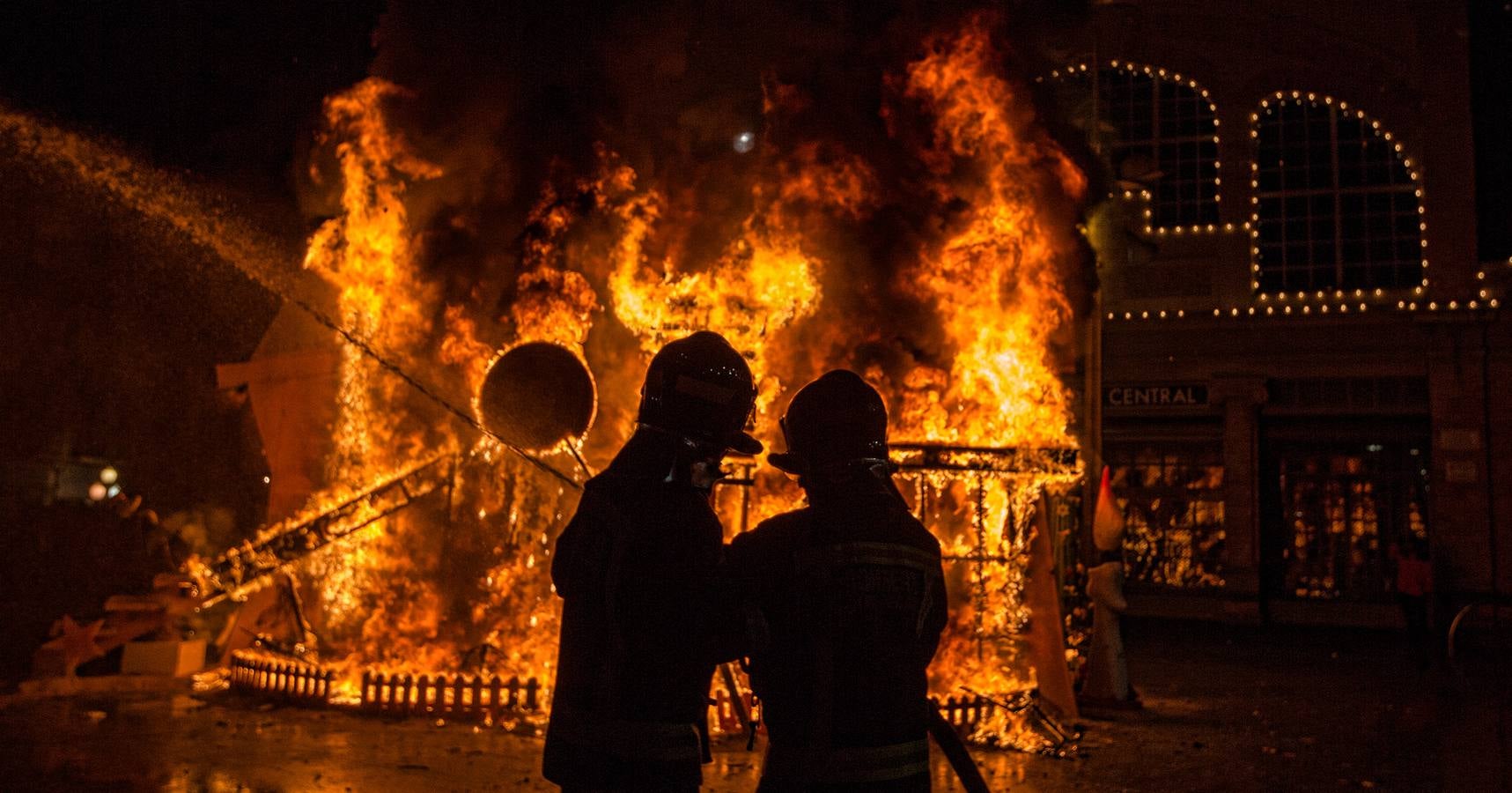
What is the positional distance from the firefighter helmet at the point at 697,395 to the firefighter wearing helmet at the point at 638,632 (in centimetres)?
17

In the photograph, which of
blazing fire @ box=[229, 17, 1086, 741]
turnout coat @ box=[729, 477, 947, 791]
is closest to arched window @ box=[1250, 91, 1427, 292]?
blazing fire @ box=[229, 17, 1086, 741]

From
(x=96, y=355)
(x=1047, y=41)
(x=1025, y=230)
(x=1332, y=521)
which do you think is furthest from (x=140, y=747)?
(x=1332, y=521)

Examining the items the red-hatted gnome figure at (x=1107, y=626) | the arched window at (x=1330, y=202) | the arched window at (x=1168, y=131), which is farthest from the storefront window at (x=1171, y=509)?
the red-hatted gnome figure at (x=1107, y=626)

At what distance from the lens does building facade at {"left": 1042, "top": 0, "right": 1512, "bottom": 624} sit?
67.1ft

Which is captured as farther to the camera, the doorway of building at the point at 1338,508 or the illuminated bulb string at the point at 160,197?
the doorway of building at the point at 1338,508

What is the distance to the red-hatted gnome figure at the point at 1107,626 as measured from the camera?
1115 centimetres

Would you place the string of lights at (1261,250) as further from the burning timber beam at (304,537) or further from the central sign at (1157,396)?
the burning timber beam at (304,537)

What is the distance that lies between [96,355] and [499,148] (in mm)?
9883

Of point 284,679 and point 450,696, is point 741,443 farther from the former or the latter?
point 284,679

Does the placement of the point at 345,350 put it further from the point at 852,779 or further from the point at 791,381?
the point at 852,779

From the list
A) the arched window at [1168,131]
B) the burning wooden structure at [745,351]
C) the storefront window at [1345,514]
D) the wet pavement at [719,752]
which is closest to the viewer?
the wet pavement at [719,752]

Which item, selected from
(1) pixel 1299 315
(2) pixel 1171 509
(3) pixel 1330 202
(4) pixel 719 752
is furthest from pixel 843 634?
(3) pixel 1330 202

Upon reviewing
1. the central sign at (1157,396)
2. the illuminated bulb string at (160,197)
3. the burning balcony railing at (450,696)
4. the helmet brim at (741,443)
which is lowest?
the burning balcony railing at (450,696)

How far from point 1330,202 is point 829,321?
14773mm
